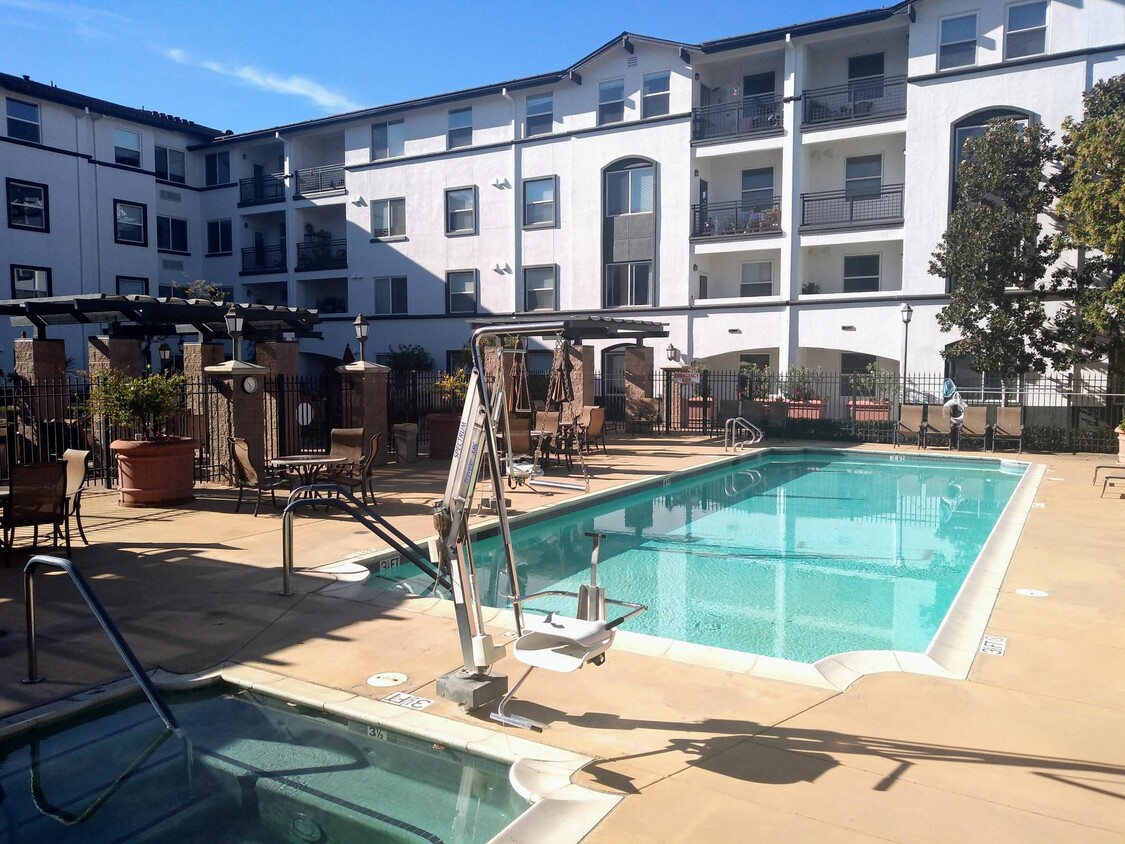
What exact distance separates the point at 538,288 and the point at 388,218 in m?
7.51

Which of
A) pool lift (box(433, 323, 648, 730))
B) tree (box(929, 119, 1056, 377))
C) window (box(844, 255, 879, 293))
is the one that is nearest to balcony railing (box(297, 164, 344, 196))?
window (box(844, 255, 879, 293))

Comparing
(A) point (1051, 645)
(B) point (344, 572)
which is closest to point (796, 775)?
(A) point (1051, 645)

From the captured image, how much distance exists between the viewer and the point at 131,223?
31828 mm

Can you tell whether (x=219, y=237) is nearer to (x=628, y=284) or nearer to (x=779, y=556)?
(x=628, y=284)

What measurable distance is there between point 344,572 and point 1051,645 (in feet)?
19.6

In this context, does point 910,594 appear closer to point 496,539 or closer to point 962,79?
point 496,539

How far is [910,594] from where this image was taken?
350 inches

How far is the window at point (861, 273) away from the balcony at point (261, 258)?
2335 centimetres

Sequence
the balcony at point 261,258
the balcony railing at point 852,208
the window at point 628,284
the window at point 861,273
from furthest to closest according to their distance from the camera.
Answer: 1. the balcony at point 261,258
2. the window at point 628,284
3. the window at point 861,273
4. the balcony railing at point 852,208

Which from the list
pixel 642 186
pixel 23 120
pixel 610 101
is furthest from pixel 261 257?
pixel 642 186

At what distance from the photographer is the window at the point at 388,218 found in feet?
111

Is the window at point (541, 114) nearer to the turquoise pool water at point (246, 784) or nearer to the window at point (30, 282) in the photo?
the window at point (30, 282)

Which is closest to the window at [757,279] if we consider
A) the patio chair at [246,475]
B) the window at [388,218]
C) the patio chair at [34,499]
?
the window at [388,218]

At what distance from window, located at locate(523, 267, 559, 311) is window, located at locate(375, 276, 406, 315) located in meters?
5.63
